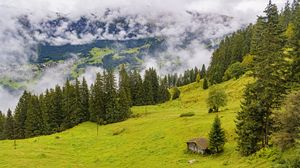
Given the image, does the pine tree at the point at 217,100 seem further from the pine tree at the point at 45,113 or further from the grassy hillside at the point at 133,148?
the pine tree at the point at 45,113

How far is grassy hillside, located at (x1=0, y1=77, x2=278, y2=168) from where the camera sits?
231ft

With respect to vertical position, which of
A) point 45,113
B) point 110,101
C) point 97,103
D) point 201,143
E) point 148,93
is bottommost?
point 201,143

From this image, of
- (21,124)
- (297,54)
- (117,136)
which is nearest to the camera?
(297,54)

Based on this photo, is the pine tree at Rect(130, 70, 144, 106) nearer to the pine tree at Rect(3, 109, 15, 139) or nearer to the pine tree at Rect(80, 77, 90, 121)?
the pine tree at Rect(80, 77, 90, 121)

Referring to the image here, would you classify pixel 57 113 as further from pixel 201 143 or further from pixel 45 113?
pixel 201 143

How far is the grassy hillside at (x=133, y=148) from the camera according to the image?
2775 inches

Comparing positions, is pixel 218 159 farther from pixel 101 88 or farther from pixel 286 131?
pixel 101 88

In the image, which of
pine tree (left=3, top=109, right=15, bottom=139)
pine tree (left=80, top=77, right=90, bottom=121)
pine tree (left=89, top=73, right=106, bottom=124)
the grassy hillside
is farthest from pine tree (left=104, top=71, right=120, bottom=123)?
pine tree (left=3, top=109, right=15, bottom=139)

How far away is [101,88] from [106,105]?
6459mm

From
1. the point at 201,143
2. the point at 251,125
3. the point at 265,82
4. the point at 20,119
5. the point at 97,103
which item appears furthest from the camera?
the point at 97,103

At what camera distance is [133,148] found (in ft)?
280

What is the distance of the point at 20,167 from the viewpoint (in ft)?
231

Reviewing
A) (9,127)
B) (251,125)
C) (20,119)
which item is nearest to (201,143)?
(251,125)

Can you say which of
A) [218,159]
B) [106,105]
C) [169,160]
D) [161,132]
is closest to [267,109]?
[218,159]
